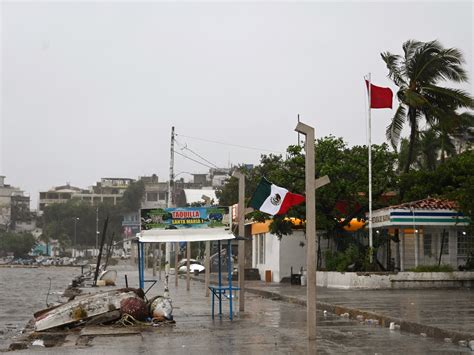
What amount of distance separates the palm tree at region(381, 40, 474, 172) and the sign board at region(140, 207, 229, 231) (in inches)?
809

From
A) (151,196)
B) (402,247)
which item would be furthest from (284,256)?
(151,196)

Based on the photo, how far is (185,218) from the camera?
1842cm

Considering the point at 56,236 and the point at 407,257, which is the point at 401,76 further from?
the point at 56,236

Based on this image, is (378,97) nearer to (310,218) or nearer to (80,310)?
(80,310)

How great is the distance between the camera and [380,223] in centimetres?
3428

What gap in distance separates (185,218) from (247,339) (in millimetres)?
4654

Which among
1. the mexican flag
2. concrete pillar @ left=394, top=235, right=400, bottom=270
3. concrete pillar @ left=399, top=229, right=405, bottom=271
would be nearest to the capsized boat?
the mexican flag

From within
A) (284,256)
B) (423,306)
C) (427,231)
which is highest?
(427,231)

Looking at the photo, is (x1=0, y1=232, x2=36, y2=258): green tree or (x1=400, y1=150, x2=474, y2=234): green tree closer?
(x1=400, y1=150, x2=474, y2=234): green tree

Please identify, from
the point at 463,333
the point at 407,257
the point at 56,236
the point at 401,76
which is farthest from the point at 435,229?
the point at 56,236

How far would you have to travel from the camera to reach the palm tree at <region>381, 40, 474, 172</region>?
37375 mm

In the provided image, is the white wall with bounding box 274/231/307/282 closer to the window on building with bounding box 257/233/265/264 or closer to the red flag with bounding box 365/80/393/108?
the window on building with bounding box 257/233/265/264

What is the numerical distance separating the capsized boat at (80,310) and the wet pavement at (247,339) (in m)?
0.56

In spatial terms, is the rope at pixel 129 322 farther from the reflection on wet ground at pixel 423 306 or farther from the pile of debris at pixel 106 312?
the reflection on wet ground at pixel 423 306
